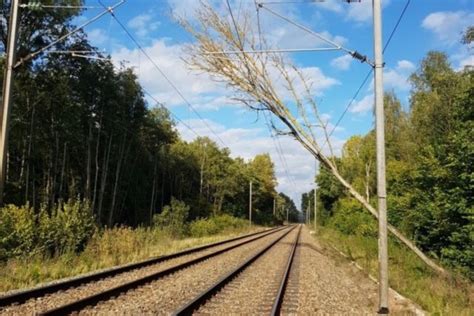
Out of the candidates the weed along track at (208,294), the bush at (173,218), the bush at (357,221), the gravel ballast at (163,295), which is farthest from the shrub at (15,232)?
the bush at (173,218)

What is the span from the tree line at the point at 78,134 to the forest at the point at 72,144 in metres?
0.06

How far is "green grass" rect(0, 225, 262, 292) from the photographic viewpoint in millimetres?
11891

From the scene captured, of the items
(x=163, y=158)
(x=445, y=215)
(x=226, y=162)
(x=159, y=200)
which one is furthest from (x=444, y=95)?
(x=226, y=162)

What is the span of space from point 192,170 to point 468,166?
60.0 m

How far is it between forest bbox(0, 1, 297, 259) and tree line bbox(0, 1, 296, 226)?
0.06m

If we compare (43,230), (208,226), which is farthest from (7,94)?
(208,226)

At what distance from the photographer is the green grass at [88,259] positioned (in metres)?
11.9

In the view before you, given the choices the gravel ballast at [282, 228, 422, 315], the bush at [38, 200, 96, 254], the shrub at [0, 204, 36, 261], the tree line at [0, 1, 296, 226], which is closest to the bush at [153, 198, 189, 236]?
the tree line at [0, 1, 296, 226]

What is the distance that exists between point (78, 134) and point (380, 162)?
2809cm

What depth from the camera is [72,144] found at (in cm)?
3578

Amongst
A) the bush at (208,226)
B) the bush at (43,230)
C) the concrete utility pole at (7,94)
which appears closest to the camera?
the concrete utility pole at (7,94)

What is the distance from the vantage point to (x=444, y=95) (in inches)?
1346

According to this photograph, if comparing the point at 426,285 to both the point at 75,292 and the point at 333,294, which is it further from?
the point at 75,292

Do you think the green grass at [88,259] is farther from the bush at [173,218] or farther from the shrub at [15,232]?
the bush at [173,218]
